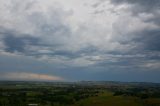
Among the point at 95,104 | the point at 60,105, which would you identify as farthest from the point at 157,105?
the point at 60,105

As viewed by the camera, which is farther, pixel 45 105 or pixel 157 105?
pixel 45 105

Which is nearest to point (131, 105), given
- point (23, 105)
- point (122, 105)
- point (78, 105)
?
point (122, 105)

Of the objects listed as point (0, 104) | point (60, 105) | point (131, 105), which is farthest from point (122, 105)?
point (0, 104)

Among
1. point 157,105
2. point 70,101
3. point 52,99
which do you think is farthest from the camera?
point 52,99

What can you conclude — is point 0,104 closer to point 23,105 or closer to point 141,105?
point 23,105

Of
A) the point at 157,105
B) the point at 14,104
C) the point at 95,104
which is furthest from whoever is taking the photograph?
the point at 14,104

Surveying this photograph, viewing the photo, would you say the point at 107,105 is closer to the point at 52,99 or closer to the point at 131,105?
the point at 131,105

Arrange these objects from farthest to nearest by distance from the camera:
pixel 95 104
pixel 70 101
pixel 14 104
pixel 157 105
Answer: pixel 70 101, pixel 14 104, pixel 95 104, pixel 157 105

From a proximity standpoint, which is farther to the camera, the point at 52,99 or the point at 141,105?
the point at 52,99

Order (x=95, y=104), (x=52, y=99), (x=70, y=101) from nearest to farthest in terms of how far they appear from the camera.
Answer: (x=95, y=104), (x=70, y=101), (x=52, y=99)
